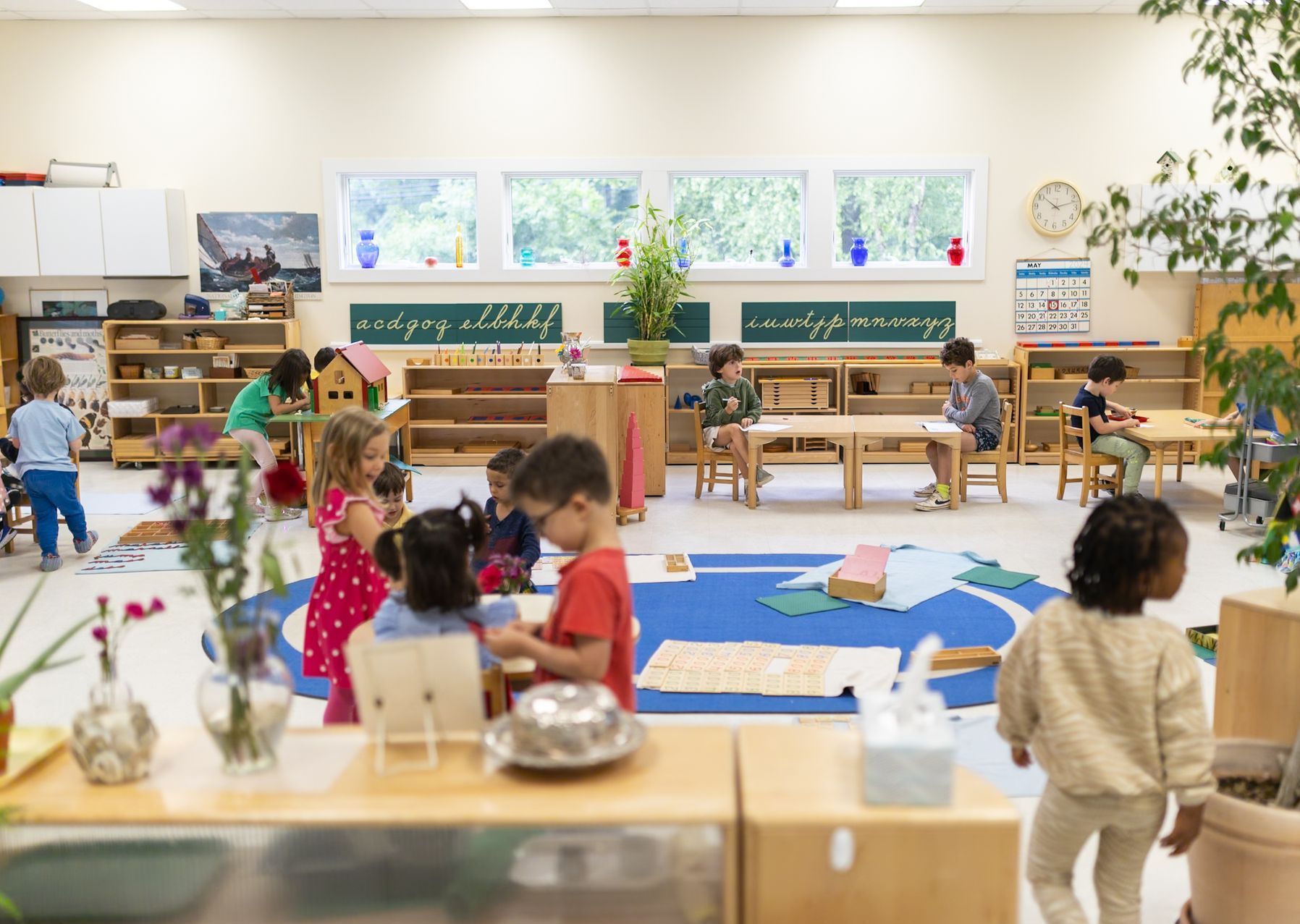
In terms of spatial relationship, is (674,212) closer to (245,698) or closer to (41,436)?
(41,436)

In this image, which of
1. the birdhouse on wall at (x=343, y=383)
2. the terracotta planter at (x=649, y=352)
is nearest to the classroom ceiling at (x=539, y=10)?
the terracotta planter at (x=649, y=352)

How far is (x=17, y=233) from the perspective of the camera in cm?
1019

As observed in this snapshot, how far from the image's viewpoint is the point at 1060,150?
10.3 meters

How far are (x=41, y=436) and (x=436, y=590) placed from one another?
5.06 meters

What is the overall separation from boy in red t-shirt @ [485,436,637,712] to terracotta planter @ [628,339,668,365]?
774 cm

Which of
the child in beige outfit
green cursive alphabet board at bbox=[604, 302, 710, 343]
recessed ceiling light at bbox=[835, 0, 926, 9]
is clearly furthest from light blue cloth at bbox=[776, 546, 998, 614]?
recessed ceiling light at bbox=[835, 0, 926, 9]

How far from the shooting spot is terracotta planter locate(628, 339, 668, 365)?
33.7 feet

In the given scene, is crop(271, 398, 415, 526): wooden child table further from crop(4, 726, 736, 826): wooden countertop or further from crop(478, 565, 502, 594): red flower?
crop(4, 726, 736, 826): wooden countertop

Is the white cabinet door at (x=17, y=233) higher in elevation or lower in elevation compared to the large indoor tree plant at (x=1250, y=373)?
higher

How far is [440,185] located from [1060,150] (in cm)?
554

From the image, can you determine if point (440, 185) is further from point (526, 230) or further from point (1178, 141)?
point (1178, 141)

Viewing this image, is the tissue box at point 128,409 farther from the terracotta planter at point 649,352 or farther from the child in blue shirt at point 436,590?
the child in blue shirt at point 436,590

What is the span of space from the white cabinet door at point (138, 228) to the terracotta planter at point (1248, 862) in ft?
31.7

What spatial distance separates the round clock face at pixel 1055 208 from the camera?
409 inches
